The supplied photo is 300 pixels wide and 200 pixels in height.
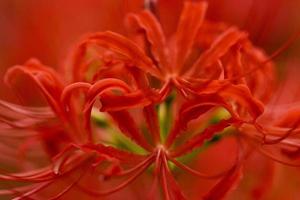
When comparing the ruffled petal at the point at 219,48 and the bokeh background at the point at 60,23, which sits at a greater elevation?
the bokeh background at the point at 60,23

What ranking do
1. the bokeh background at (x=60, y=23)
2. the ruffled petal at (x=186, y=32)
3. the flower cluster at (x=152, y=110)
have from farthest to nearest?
the bokeh background at (x=60, y=23) < the ruffled petal at (x=186, y=32) < the flower cluster at (x=152, y=110)

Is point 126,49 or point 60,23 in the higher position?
point 60,23

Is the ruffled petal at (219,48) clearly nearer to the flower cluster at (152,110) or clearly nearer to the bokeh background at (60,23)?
the flower cluster at (152,110)

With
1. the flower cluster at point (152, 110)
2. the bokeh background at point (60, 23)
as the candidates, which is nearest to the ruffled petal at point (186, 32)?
the flower cluster at point (152, 110)

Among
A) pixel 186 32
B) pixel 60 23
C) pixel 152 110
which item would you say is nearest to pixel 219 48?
pixel 186 32

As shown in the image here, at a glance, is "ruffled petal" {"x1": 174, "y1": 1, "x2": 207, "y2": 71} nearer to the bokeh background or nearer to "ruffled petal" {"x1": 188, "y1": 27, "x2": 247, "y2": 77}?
"ruffled petal" {"x1": 188, "y1": 27, "x2": 247, "y2": 77}

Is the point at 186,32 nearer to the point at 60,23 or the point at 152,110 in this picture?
the point at 152,110

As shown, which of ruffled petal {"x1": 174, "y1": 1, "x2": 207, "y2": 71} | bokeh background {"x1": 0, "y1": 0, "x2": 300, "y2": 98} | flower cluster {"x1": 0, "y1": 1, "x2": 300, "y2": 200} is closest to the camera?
flower cluster {"x1": 0, "y1": 1, "x2": 300, "y2": 200}

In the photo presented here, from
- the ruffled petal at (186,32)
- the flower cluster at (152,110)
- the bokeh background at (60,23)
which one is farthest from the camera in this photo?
the bokeh background at (60,23)

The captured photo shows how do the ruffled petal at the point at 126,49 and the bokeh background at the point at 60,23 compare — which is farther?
the bokeh background at the point at 60,23

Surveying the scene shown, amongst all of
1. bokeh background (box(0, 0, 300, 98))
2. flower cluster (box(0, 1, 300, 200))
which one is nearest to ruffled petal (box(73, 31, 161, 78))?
flower cluster (box(0, 1, 300, 200))
